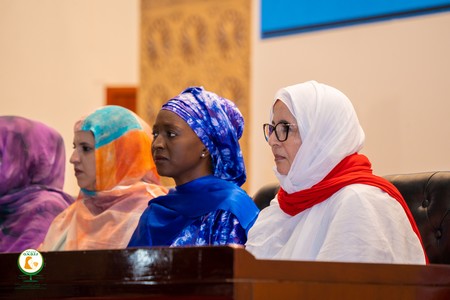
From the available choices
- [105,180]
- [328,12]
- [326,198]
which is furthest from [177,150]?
[328,12]

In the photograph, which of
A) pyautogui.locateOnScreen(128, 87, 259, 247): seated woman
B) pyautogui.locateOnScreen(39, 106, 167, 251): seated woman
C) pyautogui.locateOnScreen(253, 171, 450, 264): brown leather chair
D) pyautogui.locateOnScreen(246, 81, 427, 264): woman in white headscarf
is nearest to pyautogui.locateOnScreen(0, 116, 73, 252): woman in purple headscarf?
pyautogui.locateOnScreen(39, 106, 167, 251): seated woman

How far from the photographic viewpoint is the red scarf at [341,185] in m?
2.34

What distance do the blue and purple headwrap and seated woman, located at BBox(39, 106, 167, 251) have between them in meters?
0.44

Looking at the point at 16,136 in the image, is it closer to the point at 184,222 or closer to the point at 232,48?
the point at 184,222

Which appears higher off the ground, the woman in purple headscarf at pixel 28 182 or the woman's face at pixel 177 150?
the woman's face at pixel 177 150

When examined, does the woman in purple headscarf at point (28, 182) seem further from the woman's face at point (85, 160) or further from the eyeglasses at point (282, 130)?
the eyeglasses at point (282, 130)

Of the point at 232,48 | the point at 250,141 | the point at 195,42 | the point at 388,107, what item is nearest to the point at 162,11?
the point at 195,42

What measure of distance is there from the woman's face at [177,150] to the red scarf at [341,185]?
2.12 ft

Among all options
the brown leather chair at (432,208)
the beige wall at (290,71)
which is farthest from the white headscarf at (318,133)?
the beige wall at (290,71)

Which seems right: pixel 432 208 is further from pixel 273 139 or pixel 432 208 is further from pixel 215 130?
pixel 215 130

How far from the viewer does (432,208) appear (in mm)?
2555

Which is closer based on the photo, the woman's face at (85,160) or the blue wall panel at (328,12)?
the woman's face at (85,160)

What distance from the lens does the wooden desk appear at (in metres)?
1.57

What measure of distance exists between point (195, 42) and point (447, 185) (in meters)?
3.16
